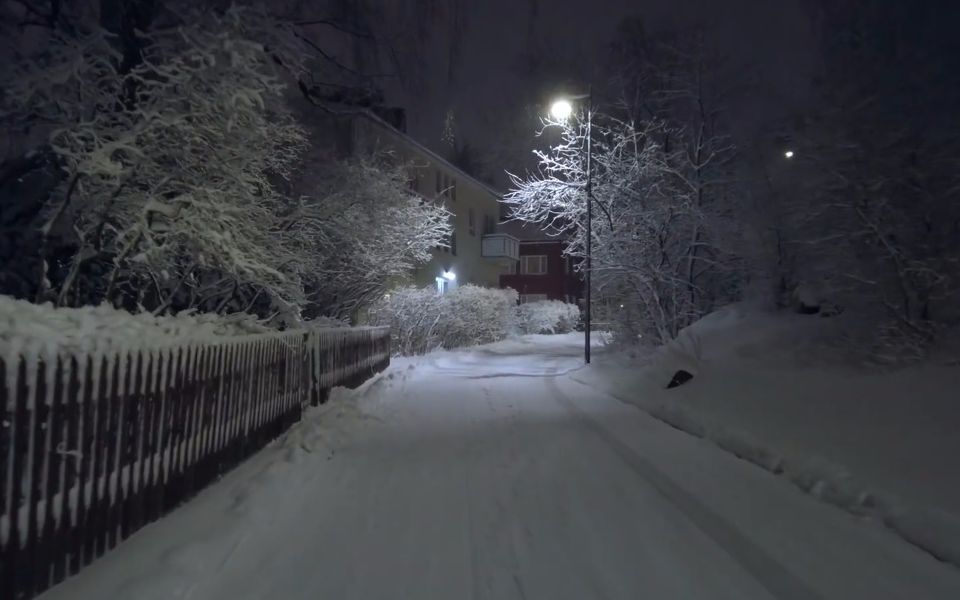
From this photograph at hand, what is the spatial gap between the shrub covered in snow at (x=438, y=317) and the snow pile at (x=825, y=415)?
1013cm

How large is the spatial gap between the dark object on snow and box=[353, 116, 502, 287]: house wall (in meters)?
13.3

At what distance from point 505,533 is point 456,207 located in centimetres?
3031

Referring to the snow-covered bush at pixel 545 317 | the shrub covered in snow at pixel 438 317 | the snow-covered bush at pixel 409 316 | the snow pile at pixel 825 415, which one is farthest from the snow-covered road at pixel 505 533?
the snow-covered bush at pixel 545 317

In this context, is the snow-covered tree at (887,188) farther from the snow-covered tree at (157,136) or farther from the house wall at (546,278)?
the house wall at (546,278)

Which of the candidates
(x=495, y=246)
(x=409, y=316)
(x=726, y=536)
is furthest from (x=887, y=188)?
(x=495, y=246)

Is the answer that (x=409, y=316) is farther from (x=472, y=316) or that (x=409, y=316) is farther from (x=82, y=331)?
(x=82, y=331)

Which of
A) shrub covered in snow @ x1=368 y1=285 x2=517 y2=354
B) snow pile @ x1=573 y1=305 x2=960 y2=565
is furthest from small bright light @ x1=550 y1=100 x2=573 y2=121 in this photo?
shrub covered in snow @ x1=368 y1=285 x2=517 y2=354

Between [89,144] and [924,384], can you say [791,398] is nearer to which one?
[924,384]

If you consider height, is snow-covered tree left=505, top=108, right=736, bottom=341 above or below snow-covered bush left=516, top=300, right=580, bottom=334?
above

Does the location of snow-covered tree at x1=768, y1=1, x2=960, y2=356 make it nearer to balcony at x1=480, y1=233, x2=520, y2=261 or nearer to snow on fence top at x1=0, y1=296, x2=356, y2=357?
snow on fence top at x1=0, y1=296, x2=356, y2=357

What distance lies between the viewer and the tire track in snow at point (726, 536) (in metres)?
4.01

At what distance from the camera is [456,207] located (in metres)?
34.5

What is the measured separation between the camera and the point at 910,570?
13.8 feet

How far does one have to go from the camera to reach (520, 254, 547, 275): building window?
5494 centimetres
